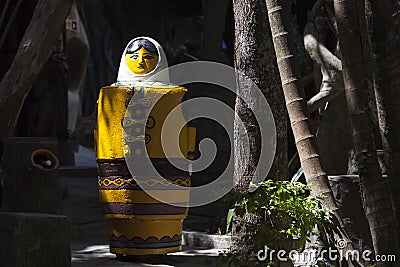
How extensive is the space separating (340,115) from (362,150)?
338 centimetres

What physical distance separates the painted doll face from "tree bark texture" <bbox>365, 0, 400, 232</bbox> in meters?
1.77

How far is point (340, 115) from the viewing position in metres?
6.55

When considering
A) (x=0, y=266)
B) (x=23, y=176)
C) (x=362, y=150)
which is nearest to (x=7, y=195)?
(x=23, y=176)

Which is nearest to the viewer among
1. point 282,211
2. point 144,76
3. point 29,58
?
point 282,211

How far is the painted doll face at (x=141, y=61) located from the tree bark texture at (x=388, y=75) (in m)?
1.77

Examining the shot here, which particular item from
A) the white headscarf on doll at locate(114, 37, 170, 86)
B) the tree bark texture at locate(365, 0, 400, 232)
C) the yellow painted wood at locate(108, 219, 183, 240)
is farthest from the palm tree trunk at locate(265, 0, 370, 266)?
the yellow painted wood at locate(108, 219, 183, 240)

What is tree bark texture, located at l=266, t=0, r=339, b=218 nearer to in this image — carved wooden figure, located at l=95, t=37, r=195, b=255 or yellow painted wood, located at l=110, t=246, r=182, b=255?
carved wooden figure, located at l=95, t=37, r=195, b=255

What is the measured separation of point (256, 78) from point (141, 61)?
1365 mm

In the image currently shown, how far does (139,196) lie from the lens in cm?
480

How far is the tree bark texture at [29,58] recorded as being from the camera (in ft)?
18.7

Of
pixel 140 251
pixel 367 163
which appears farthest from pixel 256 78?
pixel 140 251

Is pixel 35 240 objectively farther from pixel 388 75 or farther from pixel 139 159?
pixel 388 75

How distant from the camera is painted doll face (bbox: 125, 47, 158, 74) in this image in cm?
495

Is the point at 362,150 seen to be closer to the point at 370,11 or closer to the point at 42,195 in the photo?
the point at 370,11
